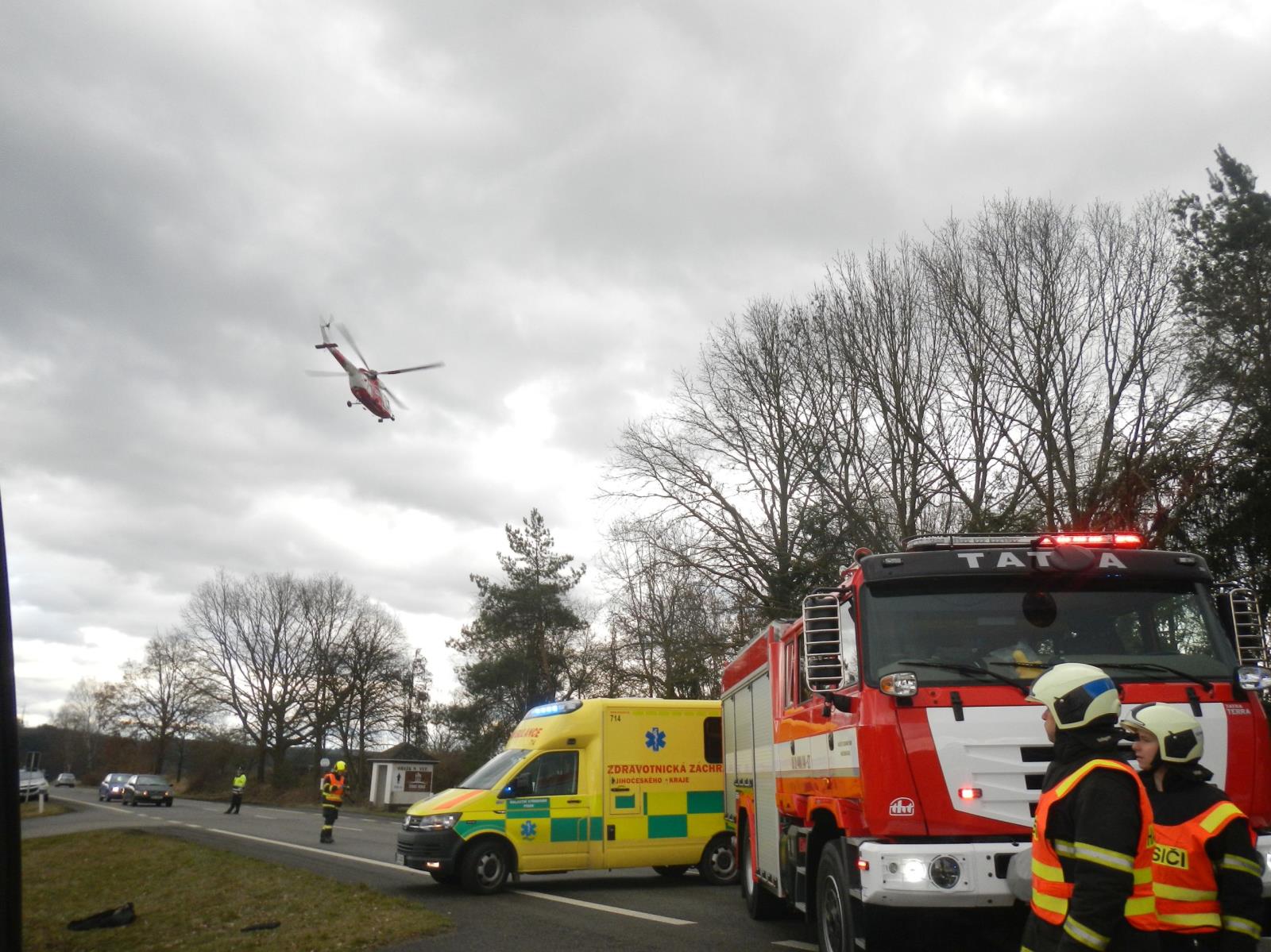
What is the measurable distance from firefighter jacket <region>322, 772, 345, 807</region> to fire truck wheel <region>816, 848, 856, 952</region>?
54.6 ft

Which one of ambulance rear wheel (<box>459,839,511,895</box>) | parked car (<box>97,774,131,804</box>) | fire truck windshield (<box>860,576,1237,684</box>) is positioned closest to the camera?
fire truck windshield (<box>860,576,1237,684</box>)

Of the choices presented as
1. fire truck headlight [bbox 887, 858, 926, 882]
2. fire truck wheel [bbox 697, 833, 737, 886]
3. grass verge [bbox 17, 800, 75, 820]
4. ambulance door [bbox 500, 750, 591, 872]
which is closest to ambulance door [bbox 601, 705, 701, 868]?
fire truck wheel [bbox 697, 833, 737, 886]

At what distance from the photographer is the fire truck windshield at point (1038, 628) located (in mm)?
6535

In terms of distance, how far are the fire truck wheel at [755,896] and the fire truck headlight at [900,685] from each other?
Answer: 5.09 meters

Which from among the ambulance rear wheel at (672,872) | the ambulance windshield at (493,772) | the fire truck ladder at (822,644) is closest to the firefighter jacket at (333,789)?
the ambulance windshield at (493,772)

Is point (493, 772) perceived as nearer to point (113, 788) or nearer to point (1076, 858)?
point (1076, 858)

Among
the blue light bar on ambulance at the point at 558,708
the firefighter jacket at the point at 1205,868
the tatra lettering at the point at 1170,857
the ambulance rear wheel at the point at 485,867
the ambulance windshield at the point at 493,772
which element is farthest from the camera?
the blue light bar on ambulance at the point at 558,708

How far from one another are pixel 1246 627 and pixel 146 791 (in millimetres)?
46600

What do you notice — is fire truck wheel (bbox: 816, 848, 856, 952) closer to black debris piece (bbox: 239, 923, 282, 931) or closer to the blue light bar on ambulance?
black debris piece (bbox: 239, 923, 282, 931)

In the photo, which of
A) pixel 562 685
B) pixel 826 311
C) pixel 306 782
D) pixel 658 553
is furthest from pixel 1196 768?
pixel 306 782

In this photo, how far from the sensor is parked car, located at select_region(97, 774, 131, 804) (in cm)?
4684

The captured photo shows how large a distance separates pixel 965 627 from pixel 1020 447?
63.0 feet

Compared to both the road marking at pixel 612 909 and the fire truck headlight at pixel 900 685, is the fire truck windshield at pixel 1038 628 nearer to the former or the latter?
the fire truck headlight at pixel 900 685

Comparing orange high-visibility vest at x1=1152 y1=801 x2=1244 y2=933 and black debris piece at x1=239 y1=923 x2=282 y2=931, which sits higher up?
orange high-visibility vest at x1=1152 y1=801 x2=1244 y2=933
